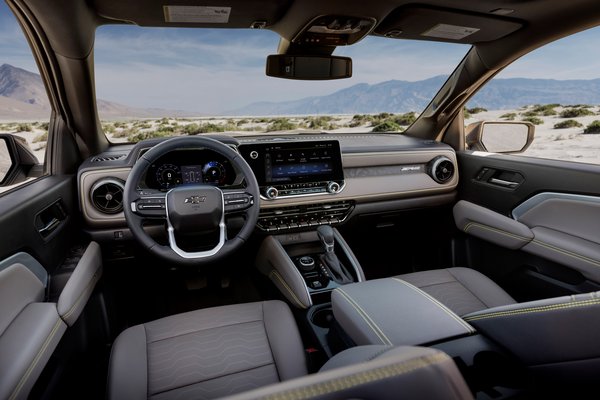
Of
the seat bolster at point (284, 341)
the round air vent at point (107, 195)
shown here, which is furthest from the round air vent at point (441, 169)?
the round air vent at point (107, 195)

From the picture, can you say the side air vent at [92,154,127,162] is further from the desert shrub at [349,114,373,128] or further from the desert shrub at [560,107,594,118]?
the desert shrub at [560,107,594,118]

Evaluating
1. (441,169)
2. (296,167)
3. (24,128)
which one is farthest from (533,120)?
(24,128)

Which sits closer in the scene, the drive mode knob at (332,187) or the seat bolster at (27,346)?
the seat bolster at (27,346)

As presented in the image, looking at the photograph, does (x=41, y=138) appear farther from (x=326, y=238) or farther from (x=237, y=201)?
(x=326, y=238)

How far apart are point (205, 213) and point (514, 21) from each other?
229cm

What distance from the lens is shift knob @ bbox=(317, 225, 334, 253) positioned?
8.95ft

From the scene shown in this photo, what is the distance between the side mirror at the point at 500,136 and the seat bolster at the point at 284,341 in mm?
2354

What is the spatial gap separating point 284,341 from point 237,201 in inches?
33.1

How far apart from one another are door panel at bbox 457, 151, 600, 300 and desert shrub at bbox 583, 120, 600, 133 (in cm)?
116

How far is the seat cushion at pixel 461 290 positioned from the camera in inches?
82.6

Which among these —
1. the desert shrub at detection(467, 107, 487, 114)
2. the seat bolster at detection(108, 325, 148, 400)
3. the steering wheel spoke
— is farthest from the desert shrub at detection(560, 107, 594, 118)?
the seat bolster at detection(108, 325, 148, 400)

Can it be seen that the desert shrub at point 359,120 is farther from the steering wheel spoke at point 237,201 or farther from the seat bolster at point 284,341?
the seat bolster at point 284,341

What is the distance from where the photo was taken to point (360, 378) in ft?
1.62

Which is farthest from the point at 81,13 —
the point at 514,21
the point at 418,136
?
the point at 418,136
